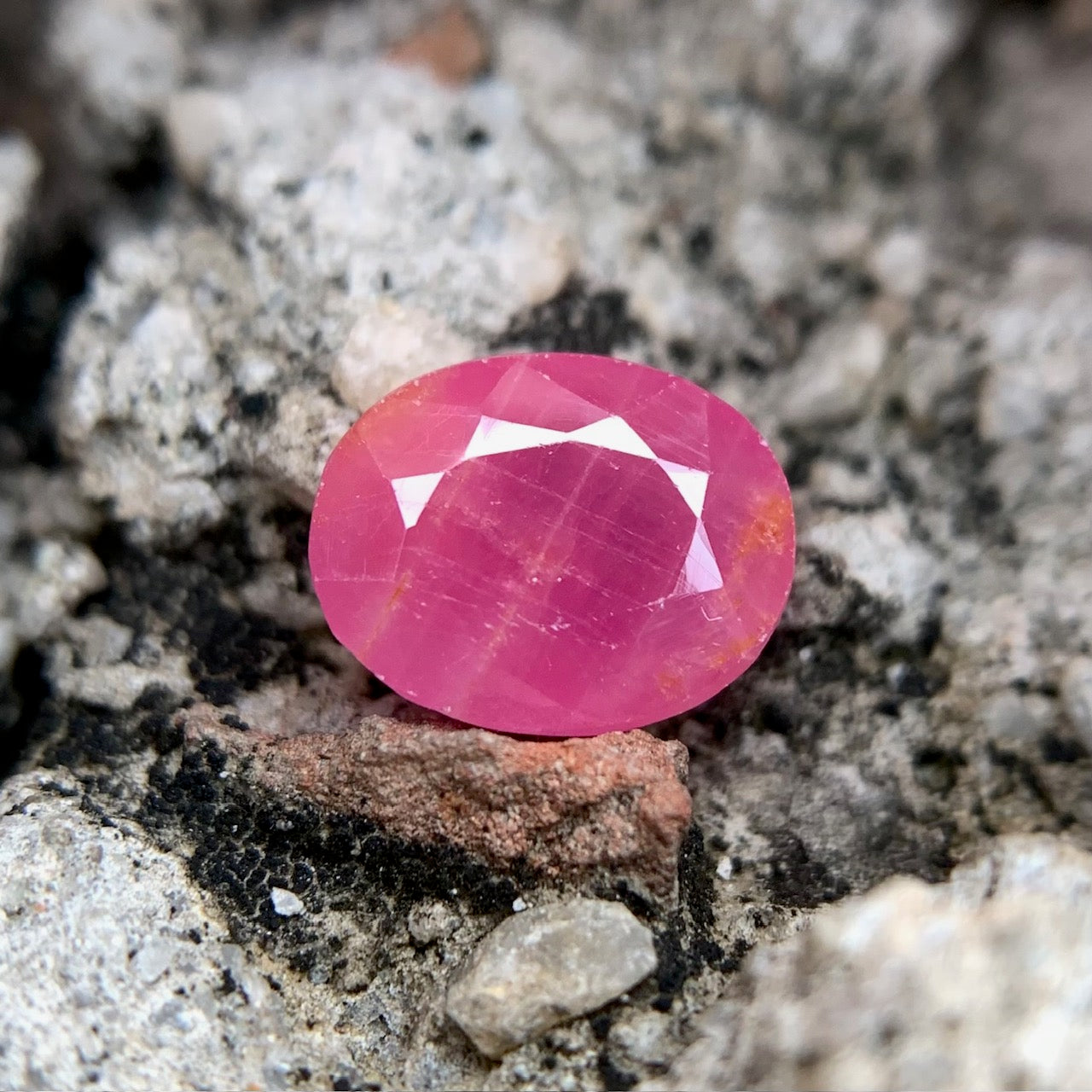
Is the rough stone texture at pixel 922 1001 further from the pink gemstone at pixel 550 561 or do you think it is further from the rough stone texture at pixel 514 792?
the pink gemstone at pixel 550 561

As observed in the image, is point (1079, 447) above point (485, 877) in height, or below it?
above

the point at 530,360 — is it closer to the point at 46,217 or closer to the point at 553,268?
the point at 553,268

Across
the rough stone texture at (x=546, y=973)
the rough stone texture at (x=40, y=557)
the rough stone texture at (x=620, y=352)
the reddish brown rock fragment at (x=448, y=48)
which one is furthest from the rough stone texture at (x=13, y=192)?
the rough stone texture at (x=546, y=973)

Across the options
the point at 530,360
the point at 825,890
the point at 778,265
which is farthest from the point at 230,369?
the point at 825,890

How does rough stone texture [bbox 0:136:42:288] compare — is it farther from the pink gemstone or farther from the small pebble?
the small pebble

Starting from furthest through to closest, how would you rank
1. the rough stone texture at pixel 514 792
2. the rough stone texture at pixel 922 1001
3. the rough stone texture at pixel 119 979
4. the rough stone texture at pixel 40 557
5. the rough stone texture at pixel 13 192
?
1. the rough stone texture at pixel 13 192
2. the rough stone texture at pixel 40 557
3. the rough stone texture at pixel 514 792
4. the rough stone texture at pixel 119 979
5. the rough stone texture at pixel 922 1001

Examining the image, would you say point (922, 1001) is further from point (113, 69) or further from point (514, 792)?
point (113, 69)

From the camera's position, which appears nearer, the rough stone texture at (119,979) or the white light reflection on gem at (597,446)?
the rough stone texture at (119,979)

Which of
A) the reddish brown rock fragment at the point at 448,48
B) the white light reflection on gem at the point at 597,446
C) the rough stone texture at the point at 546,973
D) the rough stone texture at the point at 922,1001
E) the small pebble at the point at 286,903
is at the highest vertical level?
the reddish brown rock fragment at the point at 448,48
